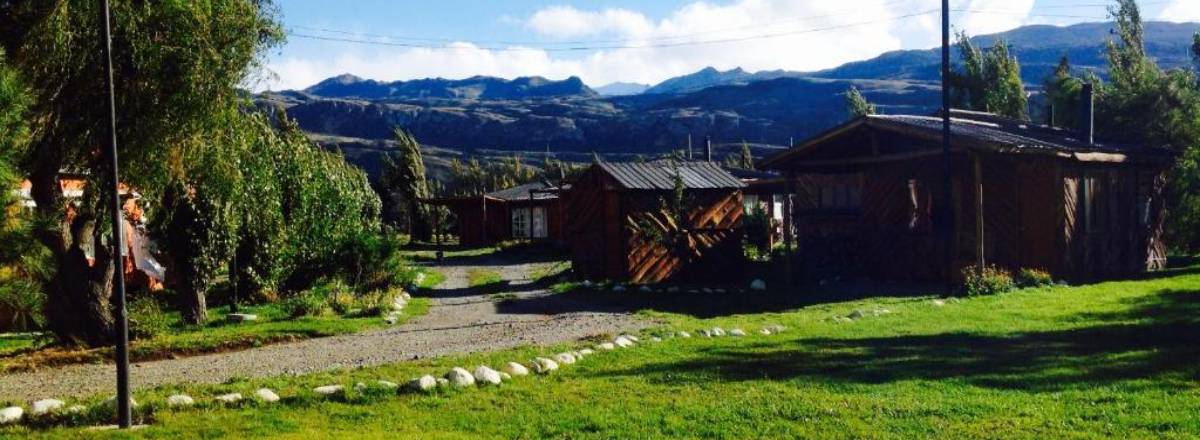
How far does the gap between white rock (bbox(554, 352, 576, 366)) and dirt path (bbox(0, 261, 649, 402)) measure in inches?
64.1

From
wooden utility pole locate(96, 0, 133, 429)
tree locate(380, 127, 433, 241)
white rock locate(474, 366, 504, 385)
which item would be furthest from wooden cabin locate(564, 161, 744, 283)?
tree locate(380, 127, 433, 241)

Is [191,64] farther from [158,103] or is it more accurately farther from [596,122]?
[596,122]

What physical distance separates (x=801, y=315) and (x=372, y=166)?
91.7 metres

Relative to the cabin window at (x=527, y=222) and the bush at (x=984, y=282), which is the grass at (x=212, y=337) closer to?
the bush at (x=984, y=282)

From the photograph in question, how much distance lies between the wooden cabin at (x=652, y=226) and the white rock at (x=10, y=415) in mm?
13837

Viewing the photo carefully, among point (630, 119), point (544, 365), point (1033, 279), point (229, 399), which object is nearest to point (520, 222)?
point (1033, 279)

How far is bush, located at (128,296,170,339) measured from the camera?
12078mm

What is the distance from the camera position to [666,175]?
21250mm

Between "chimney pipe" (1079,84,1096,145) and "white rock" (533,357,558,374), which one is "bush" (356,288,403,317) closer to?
"white rock" (533,357,558,374)

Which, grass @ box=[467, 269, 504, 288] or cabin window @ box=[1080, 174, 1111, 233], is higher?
cabin window @ box=[1080, 174, 1111, 233]

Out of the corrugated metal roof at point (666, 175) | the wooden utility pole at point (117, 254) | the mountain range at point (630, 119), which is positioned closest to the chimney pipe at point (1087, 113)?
the corrugated metal roof at point (666, 175)

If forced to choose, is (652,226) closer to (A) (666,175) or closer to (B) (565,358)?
(A) (666,175)

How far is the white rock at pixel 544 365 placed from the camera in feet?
30.3

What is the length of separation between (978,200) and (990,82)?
23700mm
